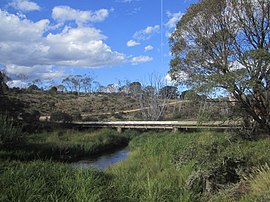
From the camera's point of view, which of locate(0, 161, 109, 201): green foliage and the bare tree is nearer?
locate(0, 161, 109, 201): green foliage

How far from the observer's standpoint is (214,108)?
59.9 ft

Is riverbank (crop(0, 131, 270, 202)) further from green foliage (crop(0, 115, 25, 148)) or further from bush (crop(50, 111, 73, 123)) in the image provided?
bush (crop(50, 111, 73, 123))

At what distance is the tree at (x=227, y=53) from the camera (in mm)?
14367

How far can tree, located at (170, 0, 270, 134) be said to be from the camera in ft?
47.1

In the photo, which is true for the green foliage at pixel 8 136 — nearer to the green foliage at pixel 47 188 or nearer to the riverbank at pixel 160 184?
the riverbank at pixel 160 184

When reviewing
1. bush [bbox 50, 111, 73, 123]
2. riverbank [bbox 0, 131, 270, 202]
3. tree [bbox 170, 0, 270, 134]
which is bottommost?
riverbank [bbox 0, 131, 270, 202]

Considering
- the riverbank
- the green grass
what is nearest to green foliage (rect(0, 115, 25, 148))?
the green grass

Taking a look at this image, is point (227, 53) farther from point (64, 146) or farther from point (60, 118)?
point (60, 118)

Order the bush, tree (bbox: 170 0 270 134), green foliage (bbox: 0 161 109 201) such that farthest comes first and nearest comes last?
the bush
tree (bbox: 170 0 270 134)
green foliage (bbox: 0 161 109 201)

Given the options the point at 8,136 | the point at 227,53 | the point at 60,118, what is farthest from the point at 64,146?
the point at 60,118

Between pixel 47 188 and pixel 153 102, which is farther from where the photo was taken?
pixel 153 102

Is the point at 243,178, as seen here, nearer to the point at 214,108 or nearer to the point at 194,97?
the point at 194,97

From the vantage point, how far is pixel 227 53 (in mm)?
16844

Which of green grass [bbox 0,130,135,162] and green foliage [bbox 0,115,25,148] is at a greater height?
green foliage [bbox 0,115,25,148]
